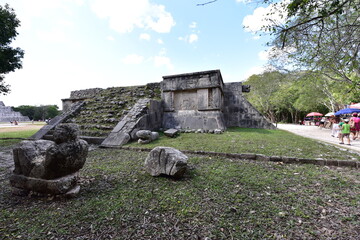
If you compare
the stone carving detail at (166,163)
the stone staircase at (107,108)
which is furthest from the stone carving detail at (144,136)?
the stone carving detail at (166,163)

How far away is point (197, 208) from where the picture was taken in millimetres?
1875

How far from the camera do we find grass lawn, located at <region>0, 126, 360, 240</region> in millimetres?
1529

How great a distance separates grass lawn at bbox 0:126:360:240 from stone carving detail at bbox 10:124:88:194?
194mm

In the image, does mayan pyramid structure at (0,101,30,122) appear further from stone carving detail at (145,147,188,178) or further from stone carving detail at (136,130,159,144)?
stone carving detail at (145,147,188,178)

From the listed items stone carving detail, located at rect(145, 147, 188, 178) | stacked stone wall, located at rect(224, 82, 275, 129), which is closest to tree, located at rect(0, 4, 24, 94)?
stone carving detail, located at rect(145, 147, 188, 178)

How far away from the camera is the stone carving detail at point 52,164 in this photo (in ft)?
6.87

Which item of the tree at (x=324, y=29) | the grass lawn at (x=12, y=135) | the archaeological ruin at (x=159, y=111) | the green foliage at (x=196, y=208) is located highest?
the tree at (x=324, y=29)

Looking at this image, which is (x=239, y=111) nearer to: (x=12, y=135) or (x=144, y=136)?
(x=144, y=136)

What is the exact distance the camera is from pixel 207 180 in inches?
104

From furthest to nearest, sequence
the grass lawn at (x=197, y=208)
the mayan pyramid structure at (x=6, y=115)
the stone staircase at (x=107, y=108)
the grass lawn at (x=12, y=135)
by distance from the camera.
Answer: the mayan pyramid structure at (x=6, y=115) < the stone staircase at (x=107, y=108) < the grass lawn at (x=12, y=135) < the grass lawn at (x=197, y=208)

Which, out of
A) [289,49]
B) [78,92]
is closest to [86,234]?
[78,92]

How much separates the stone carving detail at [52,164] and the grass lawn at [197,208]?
19cm

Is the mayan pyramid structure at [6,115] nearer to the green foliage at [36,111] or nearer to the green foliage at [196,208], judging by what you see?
the green foliage at [36,111]

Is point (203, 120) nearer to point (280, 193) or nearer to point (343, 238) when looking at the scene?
point (280, 193)
